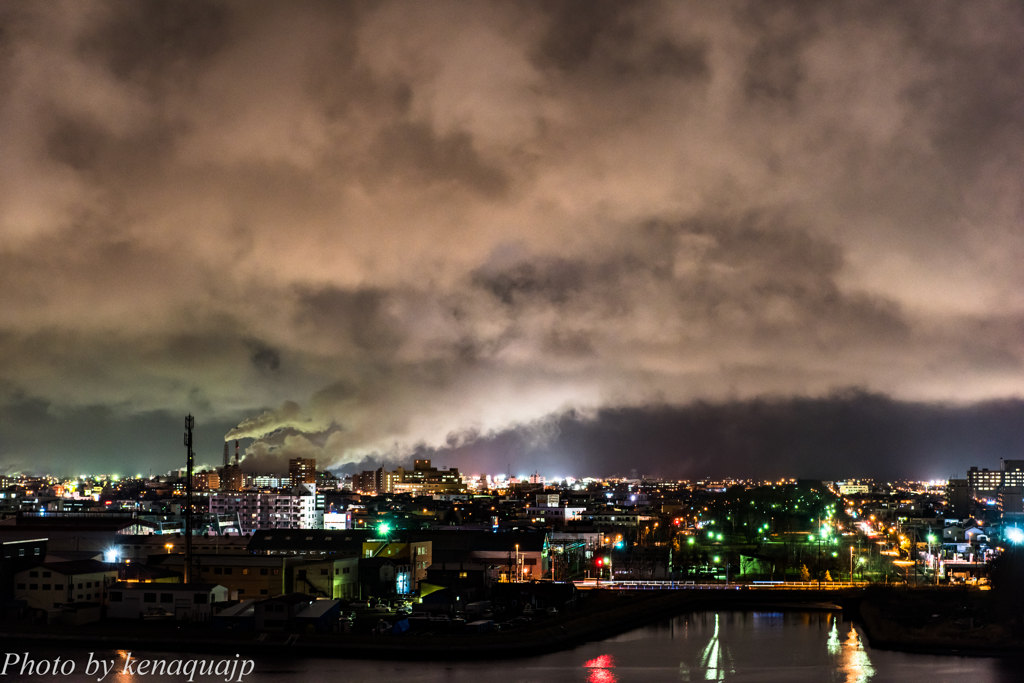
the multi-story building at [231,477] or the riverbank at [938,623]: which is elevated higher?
the multi-story building at [231,477]

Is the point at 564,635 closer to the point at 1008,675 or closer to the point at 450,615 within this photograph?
the point at 450,615

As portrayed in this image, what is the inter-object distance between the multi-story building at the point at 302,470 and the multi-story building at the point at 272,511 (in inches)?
1030

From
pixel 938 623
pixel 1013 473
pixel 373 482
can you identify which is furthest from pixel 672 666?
pixel 373 482

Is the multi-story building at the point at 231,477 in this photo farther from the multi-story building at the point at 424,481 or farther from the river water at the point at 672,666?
the river water at the point at 672,666

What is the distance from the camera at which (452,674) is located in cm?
969

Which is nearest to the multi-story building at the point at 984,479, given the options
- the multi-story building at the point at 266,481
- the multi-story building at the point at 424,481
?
the multi-story building at the point at 424,481

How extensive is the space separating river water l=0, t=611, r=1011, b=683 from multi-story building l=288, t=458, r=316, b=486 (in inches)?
1754

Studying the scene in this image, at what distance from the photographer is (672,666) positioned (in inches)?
404

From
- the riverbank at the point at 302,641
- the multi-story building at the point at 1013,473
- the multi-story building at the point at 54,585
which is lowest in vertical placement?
the riverbank at the point at 302,641

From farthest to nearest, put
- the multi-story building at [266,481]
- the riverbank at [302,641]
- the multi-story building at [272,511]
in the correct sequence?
the multi-story building at [266,481] → the multi-story building at [272,511] → the riverbank at [302,641]

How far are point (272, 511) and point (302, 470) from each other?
30154 millimetres

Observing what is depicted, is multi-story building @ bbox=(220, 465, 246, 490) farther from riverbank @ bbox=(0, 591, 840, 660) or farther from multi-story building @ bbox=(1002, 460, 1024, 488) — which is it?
multi-story building @ bbox=(1002, 460, 1024, 488)

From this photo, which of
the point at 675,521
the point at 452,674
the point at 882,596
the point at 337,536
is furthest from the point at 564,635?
the point at 675,521

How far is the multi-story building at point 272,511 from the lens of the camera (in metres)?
27.2
